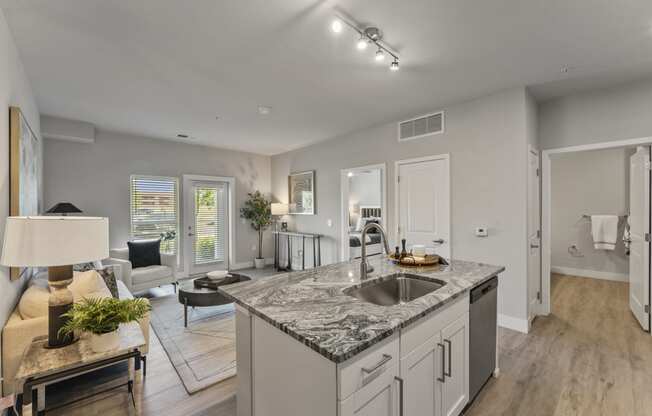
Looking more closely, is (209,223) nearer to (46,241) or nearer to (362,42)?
(46,241)

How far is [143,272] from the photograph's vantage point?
13.6ft

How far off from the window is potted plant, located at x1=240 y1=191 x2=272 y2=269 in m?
1.39

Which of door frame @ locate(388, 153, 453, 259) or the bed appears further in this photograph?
the bed

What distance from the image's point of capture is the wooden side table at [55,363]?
4.69 feet

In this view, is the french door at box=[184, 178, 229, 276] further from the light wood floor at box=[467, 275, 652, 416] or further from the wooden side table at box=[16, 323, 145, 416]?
the light wood floor at box=[467, 275, 652, 416]

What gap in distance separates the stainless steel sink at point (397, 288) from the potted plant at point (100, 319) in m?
1.44

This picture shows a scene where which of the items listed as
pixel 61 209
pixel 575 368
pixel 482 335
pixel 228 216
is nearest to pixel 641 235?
pixel 575 368

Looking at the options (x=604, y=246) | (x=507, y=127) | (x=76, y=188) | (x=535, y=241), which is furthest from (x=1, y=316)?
(x=604, y=246)

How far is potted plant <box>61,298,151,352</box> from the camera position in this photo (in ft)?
5.41

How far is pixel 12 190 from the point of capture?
208cm

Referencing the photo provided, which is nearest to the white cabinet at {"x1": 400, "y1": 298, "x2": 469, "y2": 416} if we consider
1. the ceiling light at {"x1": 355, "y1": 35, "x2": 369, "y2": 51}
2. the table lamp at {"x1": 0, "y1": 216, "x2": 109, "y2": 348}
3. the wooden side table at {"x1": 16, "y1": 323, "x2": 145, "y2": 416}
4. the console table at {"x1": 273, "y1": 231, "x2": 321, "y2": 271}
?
the wooden side table at {"x1": 16, "y1": 323, "x2": 145, "y2": 416}

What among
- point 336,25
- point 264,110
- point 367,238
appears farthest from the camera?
point 367,238

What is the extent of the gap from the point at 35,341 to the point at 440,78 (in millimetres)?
3762

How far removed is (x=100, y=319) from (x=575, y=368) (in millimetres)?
3544
